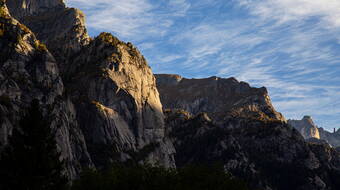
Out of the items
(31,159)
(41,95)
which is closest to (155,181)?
(31,159)

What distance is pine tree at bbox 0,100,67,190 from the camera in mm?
71875

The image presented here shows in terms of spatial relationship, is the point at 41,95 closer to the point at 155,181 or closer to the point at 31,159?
the point at 155,181

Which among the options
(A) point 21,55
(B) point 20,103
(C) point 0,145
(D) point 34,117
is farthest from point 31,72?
(D) point 34,117

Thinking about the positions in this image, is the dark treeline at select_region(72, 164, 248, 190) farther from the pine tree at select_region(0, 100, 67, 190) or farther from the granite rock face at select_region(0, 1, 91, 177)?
the granite rock face at select_region(0, 1, 91, 177)

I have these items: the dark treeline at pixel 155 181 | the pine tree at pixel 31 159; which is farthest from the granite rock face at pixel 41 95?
the pine tree at pixel 31 159

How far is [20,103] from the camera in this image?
16225 cm

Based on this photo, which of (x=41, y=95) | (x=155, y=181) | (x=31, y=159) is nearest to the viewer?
(x=31, y=159)

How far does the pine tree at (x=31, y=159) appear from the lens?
7188 centimetres

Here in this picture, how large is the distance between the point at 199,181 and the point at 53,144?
1747 inches

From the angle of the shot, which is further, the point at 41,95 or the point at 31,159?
the point at 41,95

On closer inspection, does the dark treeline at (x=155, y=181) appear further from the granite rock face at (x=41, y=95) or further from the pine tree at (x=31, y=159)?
the granite rock face at (x=41, y=95)

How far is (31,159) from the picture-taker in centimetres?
7300

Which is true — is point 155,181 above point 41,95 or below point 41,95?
below

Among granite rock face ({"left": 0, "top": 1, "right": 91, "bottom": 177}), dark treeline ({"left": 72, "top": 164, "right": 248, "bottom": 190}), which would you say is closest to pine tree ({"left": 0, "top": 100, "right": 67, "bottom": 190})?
dark treeline ({"left": 72, "top": 164, "right": 248, "bottom": 190})
